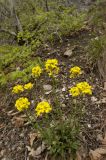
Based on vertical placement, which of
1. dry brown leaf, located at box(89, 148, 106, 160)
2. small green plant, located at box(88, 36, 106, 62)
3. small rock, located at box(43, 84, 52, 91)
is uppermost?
small green plant, located at box(88, 36, 106, 62)

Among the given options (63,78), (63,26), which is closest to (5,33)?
(63,26)

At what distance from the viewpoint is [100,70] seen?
181 inches

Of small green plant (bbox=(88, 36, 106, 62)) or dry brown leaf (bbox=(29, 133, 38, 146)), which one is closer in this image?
dry brown leaf (bbox=(29, 133, 38, 146))

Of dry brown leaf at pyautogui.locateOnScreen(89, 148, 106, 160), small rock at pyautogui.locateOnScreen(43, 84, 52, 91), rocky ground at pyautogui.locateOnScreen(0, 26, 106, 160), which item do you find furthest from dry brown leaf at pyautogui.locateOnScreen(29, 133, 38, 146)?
small rock at pyautogui.locateOnScreen(43, 84, 52, 91)

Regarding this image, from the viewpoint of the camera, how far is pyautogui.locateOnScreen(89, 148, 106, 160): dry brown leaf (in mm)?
3357

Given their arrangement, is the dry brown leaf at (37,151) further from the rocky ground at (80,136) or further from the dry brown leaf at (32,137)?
the dry brown leaf at (32,137)

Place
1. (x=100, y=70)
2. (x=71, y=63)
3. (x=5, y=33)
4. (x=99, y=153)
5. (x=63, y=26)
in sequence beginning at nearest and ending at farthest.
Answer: (x=99, y=153)
(x=100, y=70)
(x=71, y=63)
(x=63, y=26)
(x=5, y=33)

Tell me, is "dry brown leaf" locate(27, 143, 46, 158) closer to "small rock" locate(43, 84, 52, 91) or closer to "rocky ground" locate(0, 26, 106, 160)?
"rocky ground" locate(0, 26, 106, 160)

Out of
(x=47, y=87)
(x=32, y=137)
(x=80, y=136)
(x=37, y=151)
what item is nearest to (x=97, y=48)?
(x=47, y=87)

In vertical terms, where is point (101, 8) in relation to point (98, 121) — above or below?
above

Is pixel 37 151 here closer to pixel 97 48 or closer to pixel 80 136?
pixel 80 136

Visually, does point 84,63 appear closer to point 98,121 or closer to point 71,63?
point 71,63

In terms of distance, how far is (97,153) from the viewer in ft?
11.1

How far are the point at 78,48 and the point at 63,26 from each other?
778 mm
